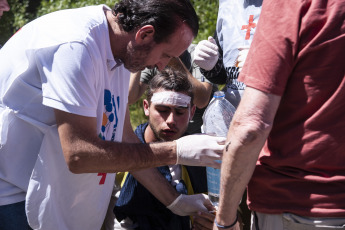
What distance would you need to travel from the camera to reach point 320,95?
1714mm

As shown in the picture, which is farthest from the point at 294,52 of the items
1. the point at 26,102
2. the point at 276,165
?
the point at 26,102

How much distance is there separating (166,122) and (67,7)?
4.81 meters

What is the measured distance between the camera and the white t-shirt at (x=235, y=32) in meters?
3.08

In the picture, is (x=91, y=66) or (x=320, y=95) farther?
(x=91, y=66)

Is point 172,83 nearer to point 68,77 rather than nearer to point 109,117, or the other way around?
point 109,117

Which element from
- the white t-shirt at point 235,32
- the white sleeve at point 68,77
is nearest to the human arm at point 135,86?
the white t-shirt at point 235,32

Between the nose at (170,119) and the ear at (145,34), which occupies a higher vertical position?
the ear at (145,34)

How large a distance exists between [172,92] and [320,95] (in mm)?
1759

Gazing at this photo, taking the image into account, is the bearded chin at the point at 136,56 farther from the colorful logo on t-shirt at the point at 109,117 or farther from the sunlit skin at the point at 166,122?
the sunlit skin at the point at 166,122

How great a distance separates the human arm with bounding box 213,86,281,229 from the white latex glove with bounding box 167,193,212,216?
93cm

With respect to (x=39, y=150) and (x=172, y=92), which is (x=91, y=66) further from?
(x=172, y=92)

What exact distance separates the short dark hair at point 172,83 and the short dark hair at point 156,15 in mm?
1188

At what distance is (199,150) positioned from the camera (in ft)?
7.41

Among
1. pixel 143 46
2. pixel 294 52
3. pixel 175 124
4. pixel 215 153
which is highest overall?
pixel 294 52
